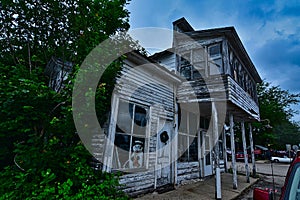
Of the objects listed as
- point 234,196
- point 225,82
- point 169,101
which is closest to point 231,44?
point 225,82

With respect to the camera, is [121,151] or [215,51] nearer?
[121,151]

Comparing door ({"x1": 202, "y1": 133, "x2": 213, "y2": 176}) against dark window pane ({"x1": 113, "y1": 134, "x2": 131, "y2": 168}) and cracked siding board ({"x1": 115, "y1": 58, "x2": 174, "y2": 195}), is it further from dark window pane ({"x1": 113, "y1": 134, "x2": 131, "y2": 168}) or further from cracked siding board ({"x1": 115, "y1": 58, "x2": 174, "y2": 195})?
dark window pane ({"x1": 113, "y1": 134, "x2": 131, "y2": 168})

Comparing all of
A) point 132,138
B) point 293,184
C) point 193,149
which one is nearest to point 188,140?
point 193,149

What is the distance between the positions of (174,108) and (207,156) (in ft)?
12.5

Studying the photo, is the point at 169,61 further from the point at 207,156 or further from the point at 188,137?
the point at 207,156

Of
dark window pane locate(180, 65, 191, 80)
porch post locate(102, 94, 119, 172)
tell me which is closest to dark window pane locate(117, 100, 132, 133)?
porch post locate(102, 94, 119, 172)

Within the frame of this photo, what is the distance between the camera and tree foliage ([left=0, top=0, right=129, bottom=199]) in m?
2.63

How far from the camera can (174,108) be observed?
22.0 feet

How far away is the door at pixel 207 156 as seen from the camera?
8219mm

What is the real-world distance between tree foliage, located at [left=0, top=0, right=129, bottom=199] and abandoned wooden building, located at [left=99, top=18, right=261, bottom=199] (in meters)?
1.14

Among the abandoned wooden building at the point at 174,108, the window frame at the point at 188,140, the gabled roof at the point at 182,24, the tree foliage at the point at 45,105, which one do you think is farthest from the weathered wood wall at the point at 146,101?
the gabled roof at the point at 182,24

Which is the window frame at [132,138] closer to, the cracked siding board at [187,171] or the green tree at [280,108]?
the cracked siding board at [187,171]

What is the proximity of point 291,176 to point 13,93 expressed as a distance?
3.71 meters

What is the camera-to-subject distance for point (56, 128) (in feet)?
9.59
